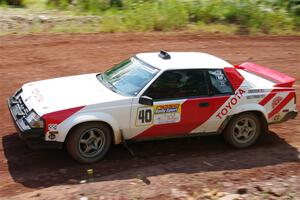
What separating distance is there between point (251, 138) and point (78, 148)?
2978mm

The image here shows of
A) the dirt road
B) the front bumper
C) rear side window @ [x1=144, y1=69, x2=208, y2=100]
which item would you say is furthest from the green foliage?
rear side window @ [x1=144, y1=69, x2=208, y2=100]

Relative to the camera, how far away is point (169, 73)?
8148 mm

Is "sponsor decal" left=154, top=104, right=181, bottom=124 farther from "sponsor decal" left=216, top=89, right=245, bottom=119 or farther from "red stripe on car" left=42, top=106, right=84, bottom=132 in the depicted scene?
"red stripe on car" left=42, top=106, right=84, bottom=132

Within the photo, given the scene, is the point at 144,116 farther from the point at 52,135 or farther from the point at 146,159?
the point at 52,135

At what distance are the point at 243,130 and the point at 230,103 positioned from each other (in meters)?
0.65

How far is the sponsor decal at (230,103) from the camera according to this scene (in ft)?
27.7

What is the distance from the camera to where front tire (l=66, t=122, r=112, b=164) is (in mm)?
7598

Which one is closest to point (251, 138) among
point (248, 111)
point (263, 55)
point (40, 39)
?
point (248, 111)

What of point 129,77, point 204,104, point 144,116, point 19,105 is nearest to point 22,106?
point 19,105

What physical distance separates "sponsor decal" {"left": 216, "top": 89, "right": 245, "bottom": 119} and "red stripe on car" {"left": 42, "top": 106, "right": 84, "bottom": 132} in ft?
7.73

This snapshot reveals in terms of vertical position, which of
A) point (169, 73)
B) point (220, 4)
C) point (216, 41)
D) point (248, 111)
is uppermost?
point (220, 4)

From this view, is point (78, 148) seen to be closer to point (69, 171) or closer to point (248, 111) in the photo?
point (69, 171)

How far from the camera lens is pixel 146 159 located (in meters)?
8.23

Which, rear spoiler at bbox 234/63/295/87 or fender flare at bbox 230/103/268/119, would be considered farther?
rear spoiler at bbox 234/63/295/87
